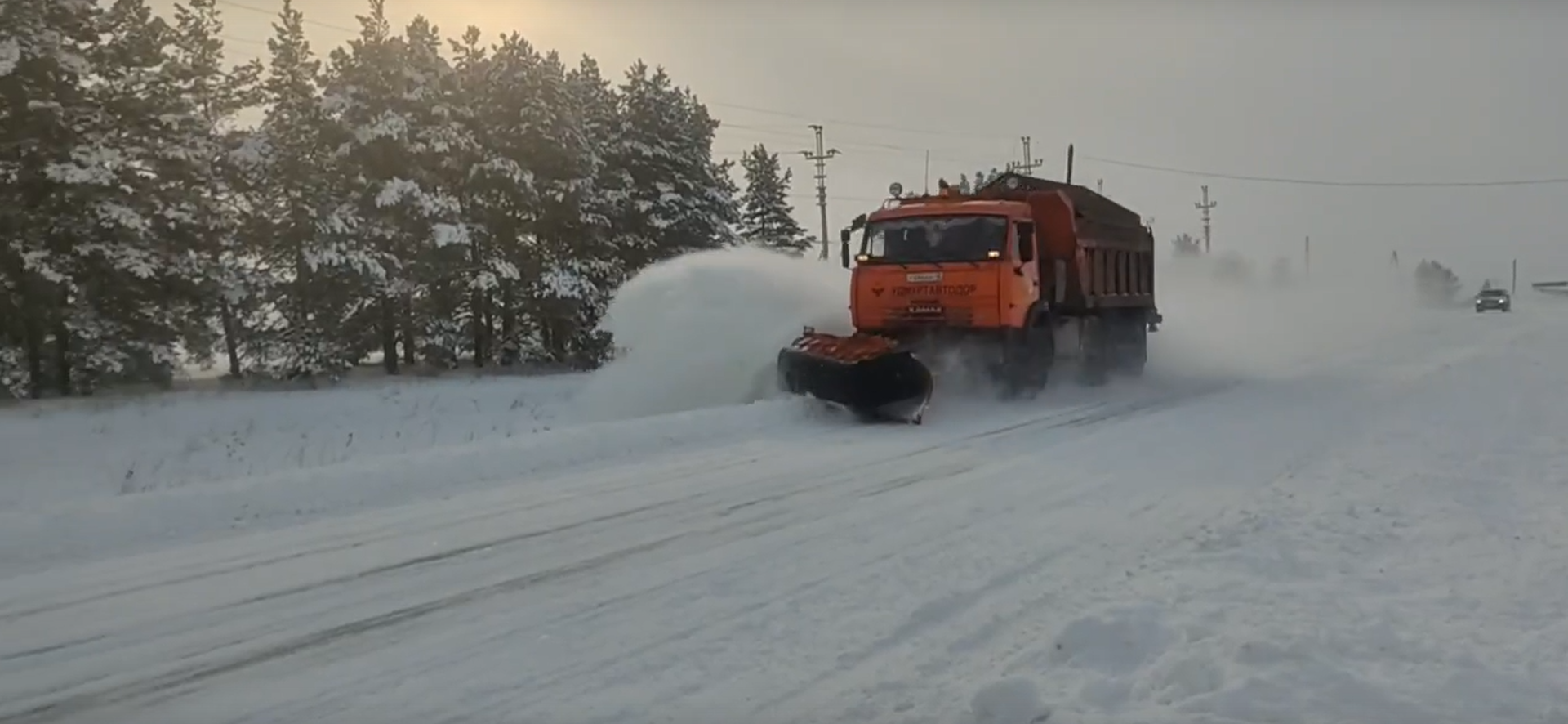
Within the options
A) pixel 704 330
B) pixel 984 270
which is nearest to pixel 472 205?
pixel 704 330

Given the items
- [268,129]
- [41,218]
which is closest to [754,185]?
[268,129]

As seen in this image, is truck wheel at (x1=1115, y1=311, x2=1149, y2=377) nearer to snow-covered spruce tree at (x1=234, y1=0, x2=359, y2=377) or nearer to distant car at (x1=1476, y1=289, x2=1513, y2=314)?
snow-covered spruce tree at (x1=234, y1=0, x2=359, y2=377)

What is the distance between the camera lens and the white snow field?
4.87 metres

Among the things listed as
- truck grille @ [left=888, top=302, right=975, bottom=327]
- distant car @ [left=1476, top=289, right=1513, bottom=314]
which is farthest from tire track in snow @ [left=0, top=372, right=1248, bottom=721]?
distant car @ [left=1476, top=289, right=1513, bottom=314]

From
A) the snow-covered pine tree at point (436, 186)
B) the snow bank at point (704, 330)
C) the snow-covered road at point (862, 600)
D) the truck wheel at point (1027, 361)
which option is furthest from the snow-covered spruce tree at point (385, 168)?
the snow-covered road at point (862, 600)

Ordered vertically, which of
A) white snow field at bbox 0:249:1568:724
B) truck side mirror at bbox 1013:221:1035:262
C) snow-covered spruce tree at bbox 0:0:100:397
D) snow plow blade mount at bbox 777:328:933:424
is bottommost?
white snow field at bbox 0:249:1568:724

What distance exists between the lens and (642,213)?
138 ft

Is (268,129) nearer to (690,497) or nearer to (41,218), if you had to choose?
(41,218)

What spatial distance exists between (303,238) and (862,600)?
31.9 m

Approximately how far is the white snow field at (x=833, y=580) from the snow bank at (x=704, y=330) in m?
4.68

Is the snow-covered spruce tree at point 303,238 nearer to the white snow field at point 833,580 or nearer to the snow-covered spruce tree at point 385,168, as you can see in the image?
the snow-covered spruce tree at point 385,168

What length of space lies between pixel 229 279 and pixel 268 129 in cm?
702

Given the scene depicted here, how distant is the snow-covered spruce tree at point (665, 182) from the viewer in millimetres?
42312

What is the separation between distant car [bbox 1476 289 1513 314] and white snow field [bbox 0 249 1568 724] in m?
59.8
